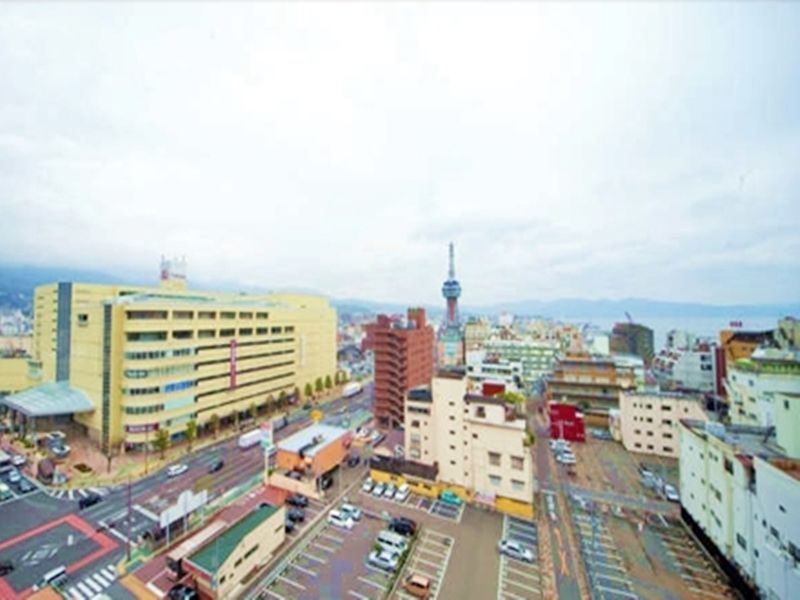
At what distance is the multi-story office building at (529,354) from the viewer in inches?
2798

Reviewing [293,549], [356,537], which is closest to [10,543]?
[293,549]

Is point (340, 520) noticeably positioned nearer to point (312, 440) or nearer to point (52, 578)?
point (312, 440)

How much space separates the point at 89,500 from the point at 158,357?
14.4 metres

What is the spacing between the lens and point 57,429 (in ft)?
137

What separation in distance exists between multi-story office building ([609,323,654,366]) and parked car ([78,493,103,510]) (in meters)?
102

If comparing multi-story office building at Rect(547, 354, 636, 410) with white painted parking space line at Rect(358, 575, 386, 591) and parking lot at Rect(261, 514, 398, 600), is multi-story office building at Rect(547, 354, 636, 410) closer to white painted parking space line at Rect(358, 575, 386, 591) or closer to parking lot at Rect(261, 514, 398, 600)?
parking lot at Rect(261, 514, 398, 600)

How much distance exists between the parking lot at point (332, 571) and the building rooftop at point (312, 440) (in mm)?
8750

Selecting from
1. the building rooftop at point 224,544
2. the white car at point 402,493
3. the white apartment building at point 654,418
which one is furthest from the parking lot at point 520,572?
the white apartment building at point 654,418

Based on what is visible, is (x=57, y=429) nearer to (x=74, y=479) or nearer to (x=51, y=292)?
(x=74, y=479)

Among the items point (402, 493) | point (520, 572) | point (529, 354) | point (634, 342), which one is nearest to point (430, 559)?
point (520, 572)

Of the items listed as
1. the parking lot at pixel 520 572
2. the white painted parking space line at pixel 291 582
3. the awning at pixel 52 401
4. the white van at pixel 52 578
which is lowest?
the parking lot at pixel 520 572

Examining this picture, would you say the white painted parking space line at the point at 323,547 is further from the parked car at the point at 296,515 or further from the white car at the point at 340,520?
the parked car at the point at 296,515

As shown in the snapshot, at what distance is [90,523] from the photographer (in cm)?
2602

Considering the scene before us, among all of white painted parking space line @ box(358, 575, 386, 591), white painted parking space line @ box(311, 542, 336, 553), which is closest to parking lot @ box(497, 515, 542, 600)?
white painted parking space line @ box(358, 575, 386, 591)
